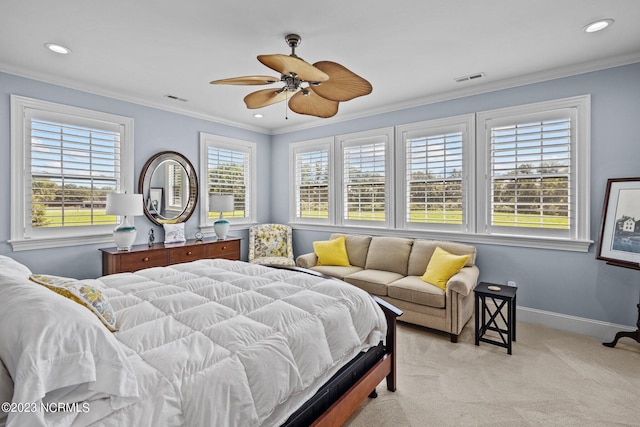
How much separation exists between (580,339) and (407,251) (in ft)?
6.22

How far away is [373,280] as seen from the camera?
12.4 feet

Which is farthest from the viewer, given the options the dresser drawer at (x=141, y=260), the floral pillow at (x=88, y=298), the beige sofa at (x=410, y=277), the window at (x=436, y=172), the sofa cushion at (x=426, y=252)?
the window at (x=436, y=172)

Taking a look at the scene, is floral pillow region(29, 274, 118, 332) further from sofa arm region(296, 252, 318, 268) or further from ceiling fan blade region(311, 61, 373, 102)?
sofa arm region(296, 252, 318, 268)

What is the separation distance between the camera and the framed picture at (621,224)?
2.88m

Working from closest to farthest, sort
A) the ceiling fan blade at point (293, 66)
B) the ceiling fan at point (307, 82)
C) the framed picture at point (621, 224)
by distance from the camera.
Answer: the ceiling fan blade at point (293, 66) → the ceiling fan at point (307, 82) → the framed picture at point (621, 224)

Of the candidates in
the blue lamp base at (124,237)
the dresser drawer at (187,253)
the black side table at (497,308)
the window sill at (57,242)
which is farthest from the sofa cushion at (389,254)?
the window sill at (57,242)

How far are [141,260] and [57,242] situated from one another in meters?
0.87

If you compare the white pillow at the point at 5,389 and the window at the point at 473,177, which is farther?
the window at the point at 473,177

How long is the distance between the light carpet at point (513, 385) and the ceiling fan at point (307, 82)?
7.40 ft

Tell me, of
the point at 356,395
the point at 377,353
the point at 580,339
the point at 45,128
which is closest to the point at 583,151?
the point at 580,339

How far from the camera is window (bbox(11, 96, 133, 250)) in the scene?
10.9ft

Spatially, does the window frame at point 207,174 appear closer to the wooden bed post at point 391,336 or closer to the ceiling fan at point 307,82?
the ceiling fan at point 307,82

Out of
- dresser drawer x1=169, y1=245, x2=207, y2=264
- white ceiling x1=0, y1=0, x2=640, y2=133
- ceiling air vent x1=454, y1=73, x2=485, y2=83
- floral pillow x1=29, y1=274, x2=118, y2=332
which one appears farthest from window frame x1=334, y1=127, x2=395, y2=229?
floral pillow x1=29, y1=274, x2=118, y2=332

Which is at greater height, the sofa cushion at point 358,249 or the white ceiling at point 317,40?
the white ceiling at point 317,40
